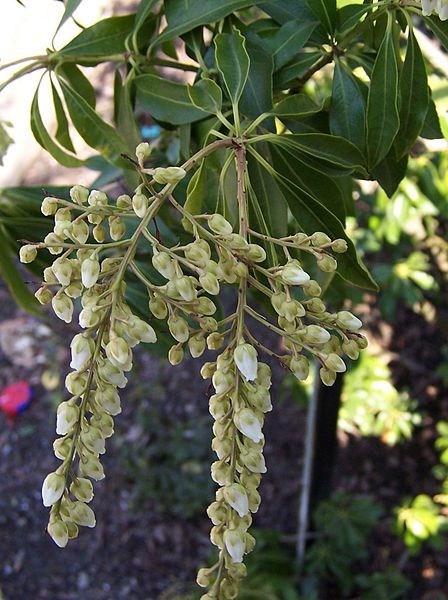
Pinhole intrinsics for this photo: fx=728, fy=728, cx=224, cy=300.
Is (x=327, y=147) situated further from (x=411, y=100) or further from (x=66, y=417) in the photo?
(x=66, y=417)

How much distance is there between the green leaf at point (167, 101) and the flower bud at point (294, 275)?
31cm

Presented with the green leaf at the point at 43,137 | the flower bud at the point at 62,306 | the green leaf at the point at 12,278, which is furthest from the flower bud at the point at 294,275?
the green leaf at the point at 12,278

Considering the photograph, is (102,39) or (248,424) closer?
(248,424)

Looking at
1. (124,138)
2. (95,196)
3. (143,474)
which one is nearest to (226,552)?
(95,196)

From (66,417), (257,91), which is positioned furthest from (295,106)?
(66,417)

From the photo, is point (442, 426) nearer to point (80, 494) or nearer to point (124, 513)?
point (124, 513)

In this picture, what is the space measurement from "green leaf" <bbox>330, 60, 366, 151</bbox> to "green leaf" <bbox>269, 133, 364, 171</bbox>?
52mm

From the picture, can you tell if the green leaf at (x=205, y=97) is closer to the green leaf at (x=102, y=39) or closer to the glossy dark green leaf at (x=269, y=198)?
the glossy dark green leaf at (x=269, y=198)

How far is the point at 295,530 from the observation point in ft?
9.78

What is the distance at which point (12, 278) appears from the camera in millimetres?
1235

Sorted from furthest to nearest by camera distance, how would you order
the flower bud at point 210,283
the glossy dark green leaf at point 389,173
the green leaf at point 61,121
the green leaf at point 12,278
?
the green leaf at point 12,278 → the green leaf at point 61,121 → the glossy dark green leaf at point 389,173 → the flower bud at point 210,283

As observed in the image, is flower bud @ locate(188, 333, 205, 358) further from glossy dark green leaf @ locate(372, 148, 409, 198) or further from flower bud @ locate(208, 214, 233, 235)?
glossy dark green leaf @ locate(372, 148, 409, 198)

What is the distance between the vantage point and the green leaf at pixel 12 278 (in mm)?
1224

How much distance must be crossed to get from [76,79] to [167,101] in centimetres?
18
